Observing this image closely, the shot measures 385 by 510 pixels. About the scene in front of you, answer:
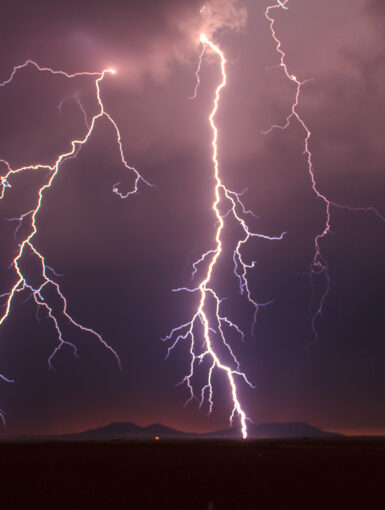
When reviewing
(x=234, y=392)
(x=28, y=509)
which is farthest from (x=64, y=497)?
(x=234, y=392)

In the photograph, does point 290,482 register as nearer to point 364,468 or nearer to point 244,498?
point 244,498

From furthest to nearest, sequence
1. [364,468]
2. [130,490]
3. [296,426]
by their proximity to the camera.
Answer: [296,426] → [364,468] → [130,490]

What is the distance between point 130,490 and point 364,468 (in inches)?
285

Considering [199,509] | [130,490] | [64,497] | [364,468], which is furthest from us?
[364,468]

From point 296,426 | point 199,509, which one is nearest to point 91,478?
point 199,509

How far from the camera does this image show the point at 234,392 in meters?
22.5

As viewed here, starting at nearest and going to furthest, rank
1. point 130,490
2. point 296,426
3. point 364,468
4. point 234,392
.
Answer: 1. point 130,490
2. point 364,468
3. point 234,392
4. point 296,426

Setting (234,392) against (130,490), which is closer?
(130,490)

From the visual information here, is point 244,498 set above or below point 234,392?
below

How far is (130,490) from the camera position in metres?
10.1

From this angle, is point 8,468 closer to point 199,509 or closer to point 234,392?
point 199,509

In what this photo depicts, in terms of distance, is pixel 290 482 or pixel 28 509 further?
pixel 290 482

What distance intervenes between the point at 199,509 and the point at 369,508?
8.02ft

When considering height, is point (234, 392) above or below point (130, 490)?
above
